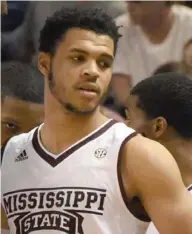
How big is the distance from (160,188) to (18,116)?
1.25 ft

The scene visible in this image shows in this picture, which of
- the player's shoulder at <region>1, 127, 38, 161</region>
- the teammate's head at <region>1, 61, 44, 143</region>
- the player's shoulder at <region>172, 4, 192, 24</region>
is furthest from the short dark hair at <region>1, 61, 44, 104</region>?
the player's shoulder at <region>172, 4, 192, 24</region>

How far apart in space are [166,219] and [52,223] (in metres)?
0.17

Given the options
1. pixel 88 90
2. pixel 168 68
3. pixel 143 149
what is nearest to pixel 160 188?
pixel 143 149

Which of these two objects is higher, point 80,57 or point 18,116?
point 80,57

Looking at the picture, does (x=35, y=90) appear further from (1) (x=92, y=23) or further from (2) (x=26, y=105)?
(1) (x=92, y=23)

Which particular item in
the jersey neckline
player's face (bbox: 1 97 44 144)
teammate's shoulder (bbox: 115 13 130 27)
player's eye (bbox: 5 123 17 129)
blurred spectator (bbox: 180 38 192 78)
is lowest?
player's eye (bbox: 5 123 17 129)

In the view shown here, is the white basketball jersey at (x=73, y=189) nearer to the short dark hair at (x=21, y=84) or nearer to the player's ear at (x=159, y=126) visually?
the player's ear at (x=159, y=126)

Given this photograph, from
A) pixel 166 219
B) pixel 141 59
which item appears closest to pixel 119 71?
pixel 141 59

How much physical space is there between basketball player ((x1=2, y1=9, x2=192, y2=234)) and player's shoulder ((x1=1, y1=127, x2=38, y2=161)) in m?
0.02

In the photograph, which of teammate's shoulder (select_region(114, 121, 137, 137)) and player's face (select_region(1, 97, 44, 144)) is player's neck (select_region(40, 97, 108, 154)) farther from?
player's face (select_region(1, 97, 44, 144))

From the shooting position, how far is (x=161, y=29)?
131cm

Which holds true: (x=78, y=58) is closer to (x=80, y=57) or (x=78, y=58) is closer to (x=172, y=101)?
(x=80, y=57)

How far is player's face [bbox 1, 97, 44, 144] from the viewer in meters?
1.10

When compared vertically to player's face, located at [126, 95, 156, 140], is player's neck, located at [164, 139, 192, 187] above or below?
below
